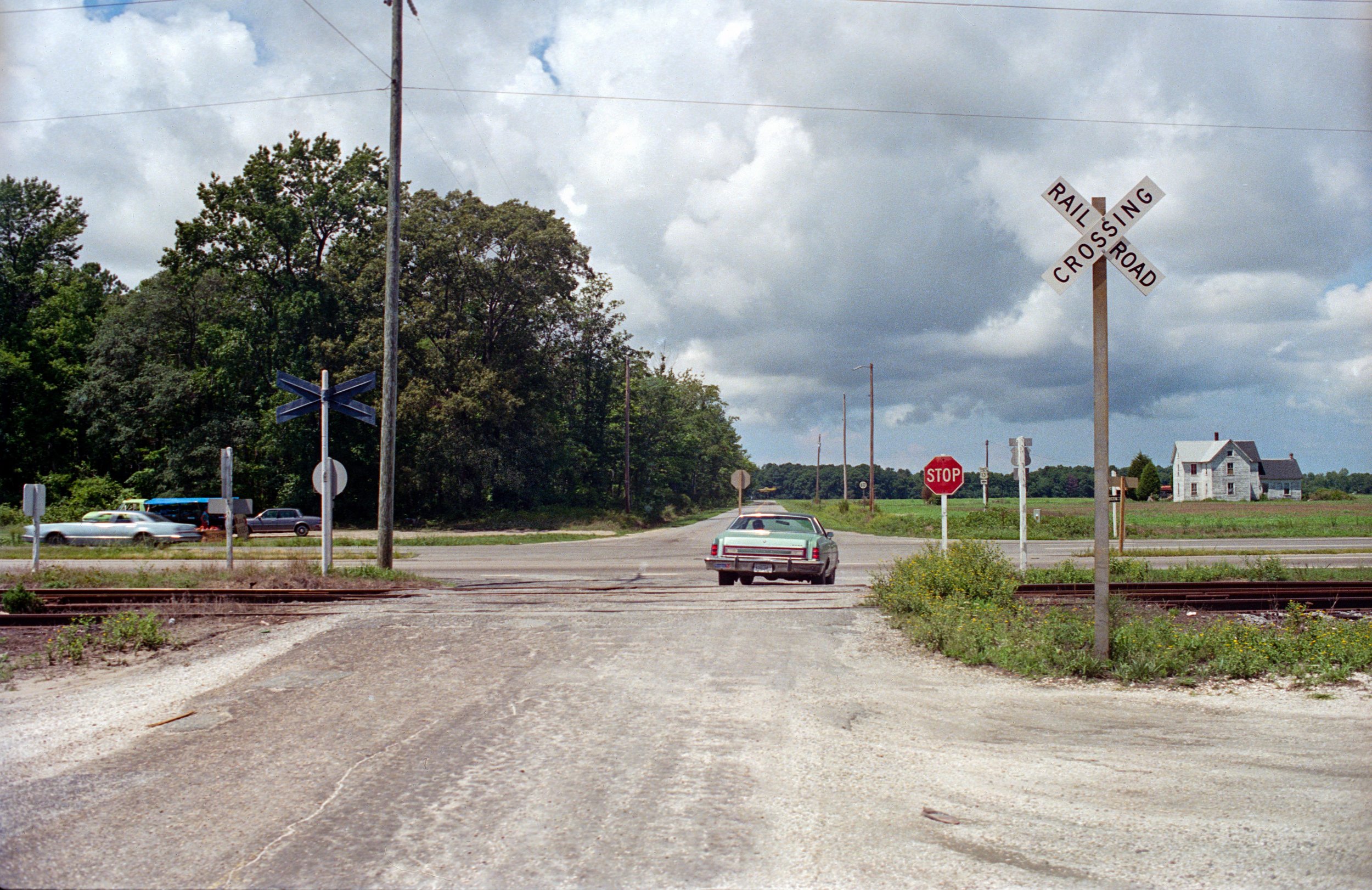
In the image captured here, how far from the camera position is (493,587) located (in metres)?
17.4

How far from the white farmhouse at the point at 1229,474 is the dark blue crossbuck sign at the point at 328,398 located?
12082cm

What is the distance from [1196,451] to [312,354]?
4485 inches

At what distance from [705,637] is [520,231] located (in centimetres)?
4211

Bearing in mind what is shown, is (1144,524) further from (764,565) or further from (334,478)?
(334,478)

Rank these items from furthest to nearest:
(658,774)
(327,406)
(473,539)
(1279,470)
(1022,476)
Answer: (1279,470)
(473,539)
(1022,476)
(327,406)
(658,774)

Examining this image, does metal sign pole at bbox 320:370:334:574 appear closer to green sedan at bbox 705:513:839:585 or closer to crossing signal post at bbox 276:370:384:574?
crossing signal post at bbox 276:370:384:574

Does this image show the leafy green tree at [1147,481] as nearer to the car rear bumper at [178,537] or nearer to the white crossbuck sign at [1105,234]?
the car rear bumper at [178,537]

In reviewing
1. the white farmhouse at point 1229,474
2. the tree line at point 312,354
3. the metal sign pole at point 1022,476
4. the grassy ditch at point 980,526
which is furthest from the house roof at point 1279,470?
the metal sign pole at point 1022,476

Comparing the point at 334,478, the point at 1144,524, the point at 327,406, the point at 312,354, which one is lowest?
the point at 1144,524

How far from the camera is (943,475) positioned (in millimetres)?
17688

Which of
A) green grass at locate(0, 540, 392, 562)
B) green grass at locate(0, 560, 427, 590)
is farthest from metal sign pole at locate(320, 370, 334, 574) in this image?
green grass at locate(0, 540, 392, 562)

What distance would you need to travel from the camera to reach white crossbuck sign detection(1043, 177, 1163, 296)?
8617 mm

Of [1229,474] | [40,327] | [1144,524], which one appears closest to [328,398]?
[1144,524]

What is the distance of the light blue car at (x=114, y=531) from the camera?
32.3 meters
